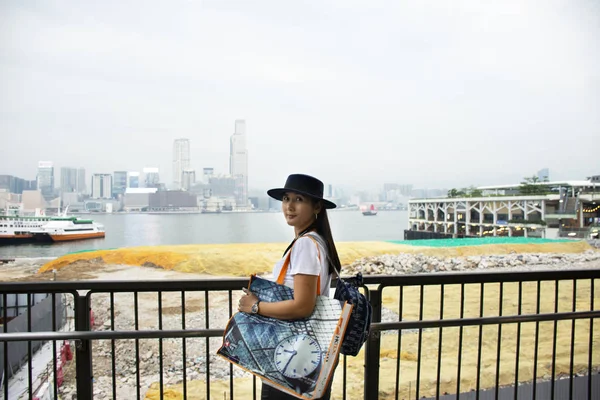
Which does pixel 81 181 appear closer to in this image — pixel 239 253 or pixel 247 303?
pixel 239 253

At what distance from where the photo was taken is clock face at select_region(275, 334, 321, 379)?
0.87 m

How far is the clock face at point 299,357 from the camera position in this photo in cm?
87

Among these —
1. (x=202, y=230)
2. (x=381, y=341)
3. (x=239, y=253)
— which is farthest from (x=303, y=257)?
(x=202, y=230)

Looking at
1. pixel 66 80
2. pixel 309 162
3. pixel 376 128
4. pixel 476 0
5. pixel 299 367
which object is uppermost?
pixel 476 0

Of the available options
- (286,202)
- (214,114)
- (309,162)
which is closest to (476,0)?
(309,162)

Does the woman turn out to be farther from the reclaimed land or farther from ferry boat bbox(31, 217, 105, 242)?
ferry boat bbox(31, 217, 105, 242)

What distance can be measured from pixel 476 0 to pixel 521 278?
6.04 meters

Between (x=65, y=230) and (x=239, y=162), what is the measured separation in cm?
290

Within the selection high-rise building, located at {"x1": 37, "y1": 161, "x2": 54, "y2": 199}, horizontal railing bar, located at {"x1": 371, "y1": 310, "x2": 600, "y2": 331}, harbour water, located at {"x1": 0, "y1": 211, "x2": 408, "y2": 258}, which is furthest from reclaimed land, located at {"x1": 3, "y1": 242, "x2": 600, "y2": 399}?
horizontal railing bar, located at {"x1": 371, "y1": 310, "x2": 600, "y2": 331}

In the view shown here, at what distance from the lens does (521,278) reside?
4.99 feet

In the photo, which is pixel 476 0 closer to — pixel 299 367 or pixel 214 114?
pixel 214 114

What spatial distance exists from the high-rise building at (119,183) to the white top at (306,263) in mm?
6193

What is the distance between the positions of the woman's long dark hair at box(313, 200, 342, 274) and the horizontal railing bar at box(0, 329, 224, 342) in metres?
0.52

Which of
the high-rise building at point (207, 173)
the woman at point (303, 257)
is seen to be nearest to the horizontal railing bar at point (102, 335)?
the woman at point (303, 257)
